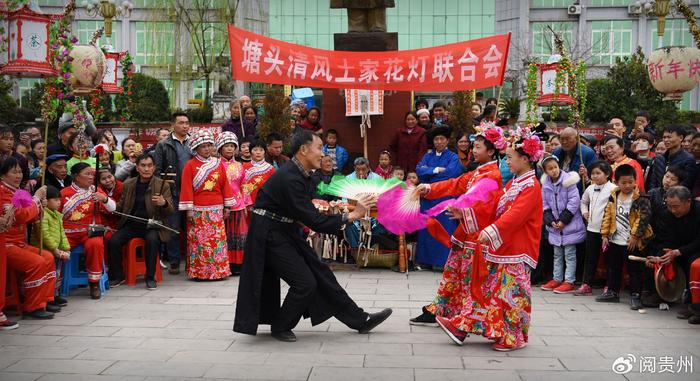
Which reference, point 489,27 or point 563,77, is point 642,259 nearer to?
point 563,77

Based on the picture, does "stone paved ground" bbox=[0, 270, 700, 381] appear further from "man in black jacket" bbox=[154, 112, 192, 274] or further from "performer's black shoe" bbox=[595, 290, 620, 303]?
"man in black jacket" bbox=[154, 112, 192, 274]

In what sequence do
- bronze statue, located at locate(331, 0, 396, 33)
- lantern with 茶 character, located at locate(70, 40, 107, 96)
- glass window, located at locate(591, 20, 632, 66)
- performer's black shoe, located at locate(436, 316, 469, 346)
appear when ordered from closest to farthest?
1. performer's black shoe, located at locate(436, 316, 469, 346)
2. lantern with 茶 character, located at locate(70, 40, 107, 96)
3. bronze statue, located at locate(331, 0, 396, 33)
4. glass window, located at locate(591, 20, 632, 66)

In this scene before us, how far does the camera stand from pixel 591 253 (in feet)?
25.8

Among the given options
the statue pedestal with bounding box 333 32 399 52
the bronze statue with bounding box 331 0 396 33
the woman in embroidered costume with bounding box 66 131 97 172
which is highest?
the bronze statue with bounding box 331 0 396 33

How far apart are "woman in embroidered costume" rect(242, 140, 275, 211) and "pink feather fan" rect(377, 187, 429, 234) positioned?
3435mm

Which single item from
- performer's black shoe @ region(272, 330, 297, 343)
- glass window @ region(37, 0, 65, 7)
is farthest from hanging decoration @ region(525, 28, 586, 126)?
glass window @ region(37, 0, 65, 7)

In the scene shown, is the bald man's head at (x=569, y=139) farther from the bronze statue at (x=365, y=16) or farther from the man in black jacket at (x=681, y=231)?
the bronze statue at (x=365, y=16)

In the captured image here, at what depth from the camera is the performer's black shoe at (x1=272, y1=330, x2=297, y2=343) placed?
571 centimetres

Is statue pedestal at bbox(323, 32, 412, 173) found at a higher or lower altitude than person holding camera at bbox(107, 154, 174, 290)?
higher

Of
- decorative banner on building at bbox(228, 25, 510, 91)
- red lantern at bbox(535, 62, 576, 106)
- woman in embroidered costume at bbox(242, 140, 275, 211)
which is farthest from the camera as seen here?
red lantern at bbox(535, 62, 576, 106)

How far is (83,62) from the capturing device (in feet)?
33.7

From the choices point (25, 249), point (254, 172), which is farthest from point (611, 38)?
point (25, 249)

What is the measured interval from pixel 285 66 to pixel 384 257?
296cm

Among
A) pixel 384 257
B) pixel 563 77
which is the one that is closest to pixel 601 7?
pixel 563 77
